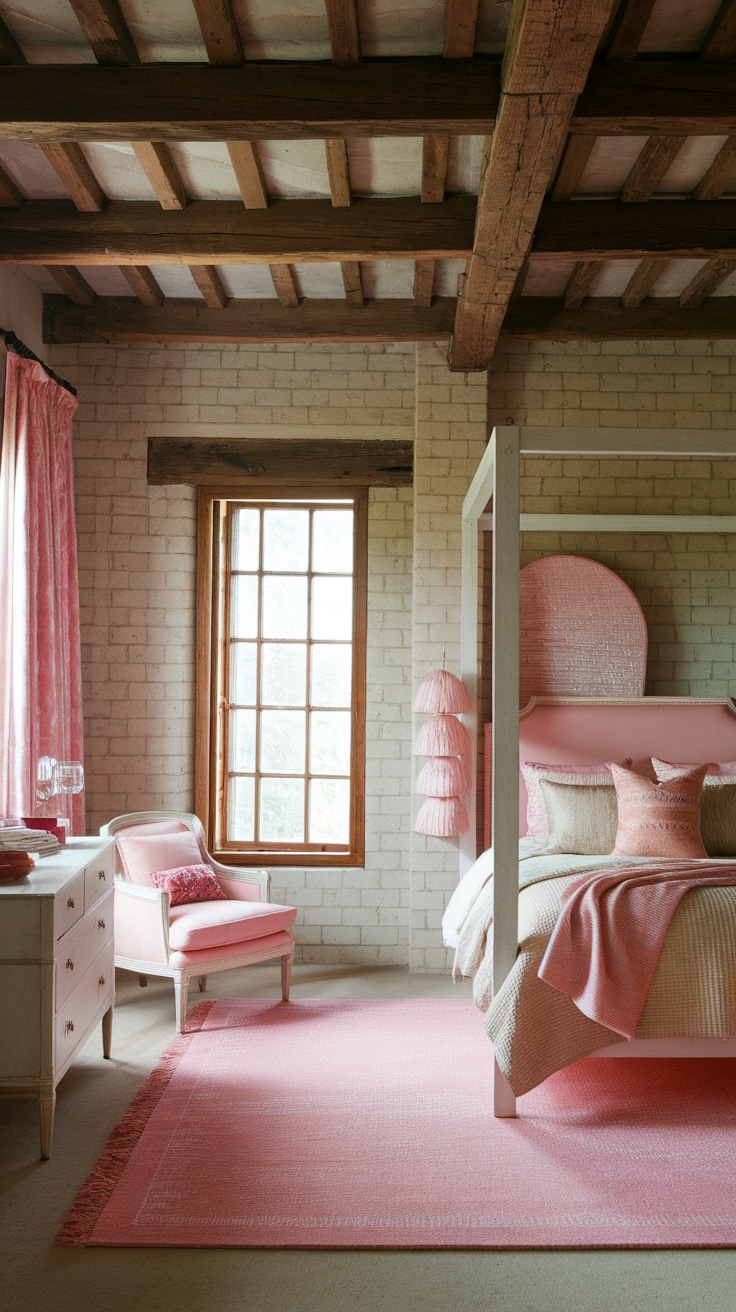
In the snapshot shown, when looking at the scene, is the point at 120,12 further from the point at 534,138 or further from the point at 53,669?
the point at 53,669

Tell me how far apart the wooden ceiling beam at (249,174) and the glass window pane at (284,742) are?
8.79 ft

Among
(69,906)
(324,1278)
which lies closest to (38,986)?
(69,906)

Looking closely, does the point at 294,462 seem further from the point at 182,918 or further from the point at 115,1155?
the point at 115,1155

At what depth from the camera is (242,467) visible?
557 cm

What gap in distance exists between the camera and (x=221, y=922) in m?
4.32

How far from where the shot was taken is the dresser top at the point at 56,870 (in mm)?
3105

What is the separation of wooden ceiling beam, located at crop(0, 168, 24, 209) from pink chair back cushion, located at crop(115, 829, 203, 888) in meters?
2.79

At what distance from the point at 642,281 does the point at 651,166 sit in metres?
1.19

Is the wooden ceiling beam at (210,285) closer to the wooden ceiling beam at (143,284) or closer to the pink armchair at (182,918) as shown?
the wooden ceiling beam at (143,284)

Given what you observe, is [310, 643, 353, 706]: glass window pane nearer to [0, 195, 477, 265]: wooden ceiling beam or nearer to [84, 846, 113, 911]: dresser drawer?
[84, 846, 113, 911]: dresser drawer

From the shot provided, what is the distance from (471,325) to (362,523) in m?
1.33

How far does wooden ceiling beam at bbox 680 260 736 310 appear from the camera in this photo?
15.7 ft

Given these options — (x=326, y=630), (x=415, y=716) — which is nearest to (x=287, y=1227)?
(x=415, y=716)

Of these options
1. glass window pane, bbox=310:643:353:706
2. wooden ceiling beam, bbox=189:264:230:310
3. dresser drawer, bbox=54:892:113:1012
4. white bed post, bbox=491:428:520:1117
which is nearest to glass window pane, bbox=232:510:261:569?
glass window pane, bbox=310:643:353:706
